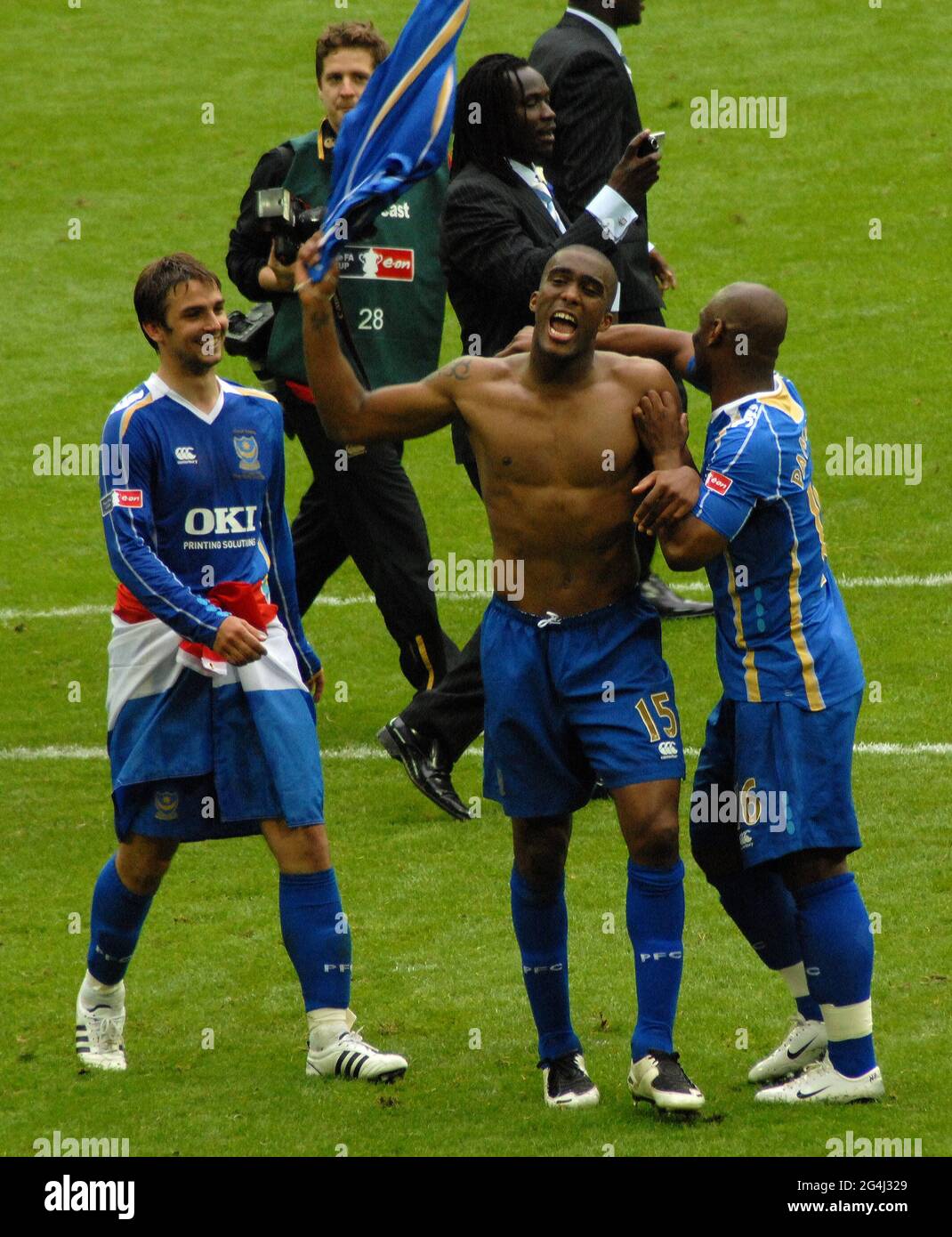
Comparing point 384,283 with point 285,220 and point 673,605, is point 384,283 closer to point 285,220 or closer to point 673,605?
point 285,220

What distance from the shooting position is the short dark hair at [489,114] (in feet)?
24.6

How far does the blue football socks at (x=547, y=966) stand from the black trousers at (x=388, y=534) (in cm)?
293

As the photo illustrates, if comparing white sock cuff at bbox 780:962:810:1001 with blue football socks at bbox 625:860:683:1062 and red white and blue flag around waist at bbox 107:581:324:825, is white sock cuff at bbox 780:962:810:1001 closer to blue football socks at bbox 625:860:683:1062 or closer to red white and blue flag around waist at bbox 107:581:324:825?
blue football socks at bbox 625:860:683:1062

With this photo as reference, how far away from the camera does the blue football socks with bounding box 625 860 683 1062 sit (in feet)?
18.3

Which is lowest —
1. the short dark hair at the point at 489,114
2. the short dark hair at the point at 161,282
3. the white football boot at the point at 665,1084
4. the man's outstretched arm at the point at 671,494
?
the white football boot at the point at 665,1084

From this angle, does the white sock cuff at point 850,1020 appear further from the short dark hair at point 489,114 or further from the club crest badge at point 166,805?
the short dark hair at point 489,114

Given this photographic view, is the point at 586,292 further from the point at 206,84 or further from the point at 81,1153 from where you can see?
the point at 206,84

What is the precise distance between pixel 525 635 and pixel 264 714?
810 millimetres

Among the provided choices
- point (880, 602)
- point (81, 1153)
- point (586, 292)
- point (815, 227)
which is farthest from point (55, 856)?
point (815, 227)

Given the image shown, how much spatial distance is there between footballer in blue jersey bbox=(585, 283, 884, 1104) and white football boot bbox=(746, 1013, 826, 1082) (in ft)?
0.31

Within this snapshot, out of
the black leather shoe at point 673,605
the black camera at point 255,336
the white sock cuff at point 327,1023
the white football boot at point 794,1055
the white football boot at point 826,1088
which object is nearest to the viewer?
the white football boot at point 826,1088
